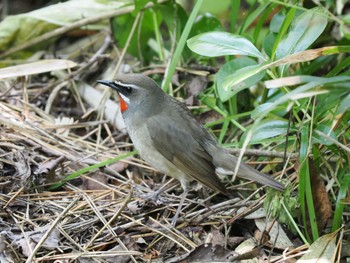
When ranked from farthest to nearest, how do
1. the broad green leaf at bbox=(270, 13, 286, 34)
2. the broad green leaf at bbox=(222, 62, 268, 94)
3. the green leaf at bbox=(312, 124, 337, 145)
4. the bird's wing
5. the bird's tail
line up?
the broad green leaf at bbox=(270, 13, 286, 34), the bird's wing, the bird's tail, the green leaf at bbox=(312, 124, 337, 145), the broad green leaf at bbox=(222, 62, 268, 94)

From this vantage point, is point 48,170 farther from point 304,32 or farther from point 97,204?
point 304,32

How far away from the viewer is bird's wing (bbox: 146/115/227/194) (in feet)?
17.9

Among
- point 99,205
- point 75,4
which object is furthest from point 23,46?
point 99,205

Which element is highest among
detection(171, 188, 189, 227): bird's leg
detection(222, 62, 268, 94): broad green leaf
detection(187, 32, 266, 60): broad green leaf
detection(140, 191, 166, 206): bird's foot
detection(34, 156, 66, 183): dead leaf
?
detection(187, 32, 266, 60): broad green leaf

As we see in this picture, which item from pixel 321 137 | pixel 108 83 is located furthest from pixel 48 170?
pixel 321 137

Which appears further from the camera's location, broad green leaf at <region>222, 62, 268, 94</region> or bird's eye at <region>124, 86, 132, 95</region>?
bird's eye at <region>124, 86, 132, 95</region>

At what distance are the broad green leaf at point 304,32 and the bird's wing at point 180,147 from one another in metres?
1.24

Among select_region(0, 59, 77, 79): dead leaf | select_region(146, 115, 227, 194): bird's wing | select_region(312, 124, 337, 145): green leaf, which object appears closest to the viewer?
select_region(312, 124, 337, 145): green leaf

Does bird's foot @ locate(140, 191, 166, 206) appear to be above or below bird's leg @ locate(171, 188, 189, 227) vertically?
below

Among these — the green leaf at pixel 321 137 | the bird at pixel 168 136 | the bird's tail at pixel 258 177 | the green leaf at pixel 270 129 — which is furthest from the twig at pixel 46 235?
the green leaf at pixel 321 137

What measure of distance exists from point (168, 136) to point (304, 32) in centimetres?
155

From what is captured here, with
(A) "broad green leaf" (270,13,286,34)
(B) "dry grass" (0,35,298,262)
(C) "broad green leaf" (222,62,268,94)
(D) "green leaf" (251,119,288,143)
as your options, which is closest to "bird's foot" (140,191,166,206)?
(B) "dry grass" (0,35,298,262)

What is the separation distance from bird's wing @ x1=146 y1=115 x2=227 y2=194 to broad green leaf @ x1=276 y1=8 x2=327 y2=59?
1.24 meters

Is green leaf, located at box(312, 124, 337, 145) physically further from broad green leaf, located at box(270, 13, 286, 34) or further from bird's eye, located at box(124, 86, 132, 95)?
bird's eye, located at box(124, 86, 132, 95)
